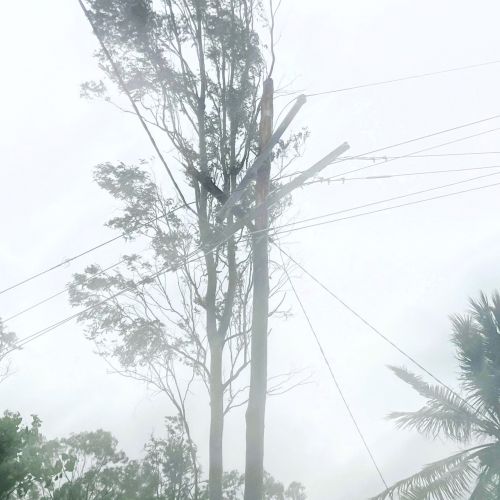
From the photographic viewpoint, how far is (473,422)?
982 centimetres

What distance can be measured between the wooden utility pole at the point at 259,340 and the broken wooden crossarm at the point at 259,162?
0.14 meters

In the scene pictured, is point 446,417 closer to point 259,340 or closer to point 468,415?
point 468,415

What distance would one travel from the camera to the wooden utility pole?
17.7 ft

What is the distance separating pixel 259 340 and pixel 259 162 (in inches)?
86.5

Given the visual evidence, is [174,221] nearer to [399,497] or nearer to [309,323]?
[309,323]

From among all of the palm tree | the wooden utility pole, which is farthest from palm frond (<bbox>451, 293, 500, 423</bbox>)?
the wooden utility pole

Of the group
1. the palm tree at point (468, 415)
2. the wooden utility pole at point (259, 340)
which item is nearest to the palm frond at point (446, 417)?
the palm tree at point (468, 415)

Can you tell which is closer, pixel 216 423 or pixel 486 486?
pixel 486 486

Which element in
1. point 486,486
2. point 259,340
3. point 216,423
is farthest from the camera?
point 216,423

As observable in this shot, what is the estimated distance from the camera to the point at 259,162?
20.6 ft

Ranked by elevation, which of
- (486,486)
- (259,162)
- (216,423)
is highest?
(216,423)

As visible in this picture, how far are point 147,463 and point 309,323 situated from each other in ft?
68.7

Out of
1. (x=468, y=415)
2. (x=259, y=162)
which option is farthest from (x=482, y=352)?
(x=259, y=162)

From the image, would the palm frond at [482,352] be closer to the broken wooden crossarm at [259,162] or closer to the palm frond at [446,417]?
the palm frond at [446,417]
